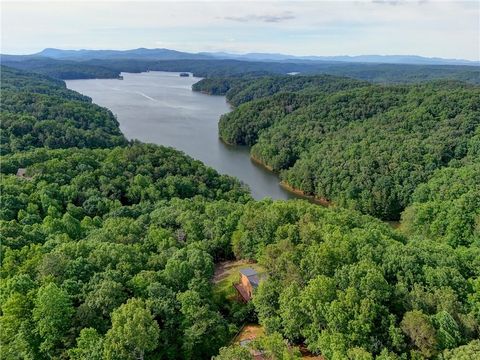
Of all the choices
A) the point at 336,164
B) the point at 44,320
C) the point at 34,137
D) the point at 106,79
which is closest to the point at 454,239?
the point at 336,164

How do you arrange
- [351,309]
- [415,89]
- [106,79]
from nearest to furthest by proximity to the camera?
[351,309], [415,89], [106,79]

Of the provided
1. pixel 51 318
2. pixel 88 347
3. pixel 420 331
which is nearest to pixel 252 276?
pixel 420 331

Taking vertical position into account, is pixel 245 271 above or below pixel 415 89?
below

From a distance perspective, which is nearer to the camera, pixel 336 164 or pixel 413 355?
pixel 413 355

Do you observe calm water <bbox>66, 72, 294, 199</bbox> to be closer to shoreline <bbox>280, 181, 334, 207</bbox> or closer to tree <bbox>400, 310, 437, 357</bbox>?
shoreline <bbox>280, 181, 334, 207</bbox>

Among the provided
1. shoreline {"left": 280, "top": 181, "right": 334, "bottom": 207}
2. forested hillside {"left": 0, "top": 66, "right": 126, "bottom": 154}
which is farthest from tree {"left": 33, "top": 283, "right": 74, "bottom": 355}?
shoreline {"left": 280, "top": 181, "right": 334, "bottom": 207}

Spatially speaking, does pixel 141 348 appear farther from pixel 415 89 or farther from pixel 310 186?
pixel 415 89

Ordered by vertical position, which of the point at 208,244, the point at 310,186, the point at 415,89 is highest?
the point at 415,89
